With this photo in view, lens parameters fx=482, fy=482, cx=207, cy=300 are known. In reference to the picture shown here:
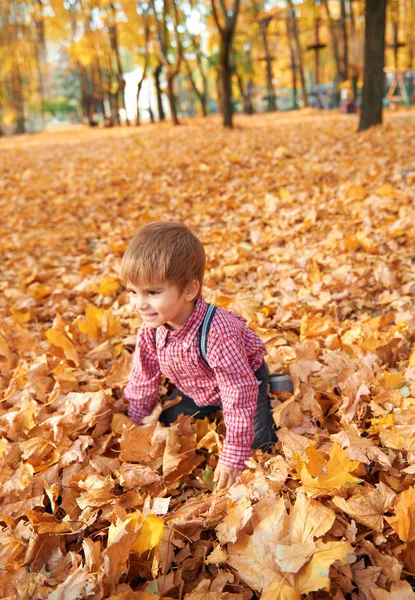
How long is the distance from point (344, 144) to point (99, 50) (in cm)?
1952

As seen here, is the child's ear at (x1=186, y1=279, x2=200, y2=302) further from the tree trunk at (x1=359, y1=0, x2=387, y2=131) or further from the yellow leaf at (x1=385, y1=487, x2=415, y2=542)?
the tree trunk at (x1=359, y1=0, x2=387, y2=131)

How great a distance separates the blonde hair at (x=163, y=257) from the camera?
61.9 inches

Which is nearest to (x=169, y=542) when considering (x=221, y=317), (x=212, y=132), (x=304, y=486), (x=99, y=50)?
(x=304, y=486)

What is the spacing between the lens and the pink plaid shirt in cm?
167

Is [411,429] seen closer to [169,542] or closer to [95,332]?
[169,542]

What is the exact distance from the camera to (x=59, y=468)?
5.76ft

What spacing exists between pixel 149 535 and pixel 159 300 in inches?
28.0

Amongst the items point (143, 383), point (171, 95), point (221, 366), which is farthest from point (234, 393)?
point (171, 95)

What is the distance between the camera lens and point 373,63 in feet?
26.4

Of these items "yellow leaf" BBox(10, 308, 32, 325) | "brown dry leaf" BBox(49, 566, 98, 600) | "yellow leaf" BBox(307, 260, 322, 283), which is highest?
"yellow leaf" BBox(307, 260, 322, 283)

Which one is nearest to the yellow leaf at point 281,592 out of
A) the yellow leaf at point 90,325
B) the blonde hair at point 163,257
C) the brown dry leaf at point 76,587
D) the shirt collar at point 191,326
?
the brown dry leaf at point 76,587

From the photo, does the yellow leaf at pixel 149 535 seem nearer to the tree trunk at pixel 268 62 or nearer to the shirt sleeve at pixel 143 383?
the shirt sleeve at pixel 143 383

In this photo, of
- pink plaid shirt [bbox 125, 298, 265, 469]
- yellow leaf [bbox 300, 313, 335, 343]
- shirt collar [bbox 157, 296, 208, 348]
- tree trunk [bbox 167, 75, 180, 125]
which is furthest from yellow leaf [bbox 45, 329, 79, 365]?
tree trunk [bbox 167, 75, 180, 125]

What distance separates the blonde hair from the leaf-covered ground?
611 millimetres
